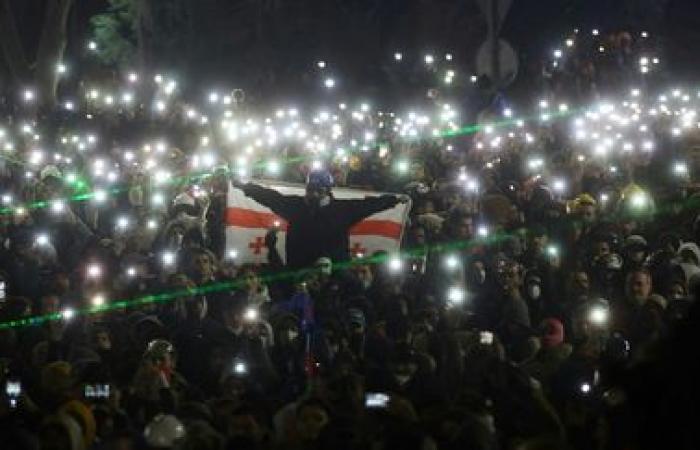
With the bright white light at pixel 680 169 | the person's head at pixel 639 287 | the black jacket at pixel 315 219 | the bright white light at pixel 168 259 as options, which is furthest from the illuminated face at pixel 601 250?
the bright white light at pixel 168 259

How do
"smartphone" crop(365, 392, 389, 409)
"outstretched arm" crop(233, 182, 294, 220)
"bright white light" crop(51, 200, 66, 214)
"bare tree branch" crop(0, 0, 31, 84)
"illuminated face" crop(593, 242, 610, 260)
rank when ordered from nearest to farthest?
"smartphone" crop(365, 392, 389, 409)
"illuminated face" crop(593, 242, 610, 260)
"outstretched arm" crop(233, 182, 294, 220)
"bright white light" crop(51, 200, 66, 214)
"bare tree branch" crop(0, 0, 31, 84)

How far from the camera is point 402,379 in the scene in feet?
25.0

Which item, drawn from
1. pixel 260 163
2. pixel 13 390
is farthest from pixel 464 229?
pixel 260 163

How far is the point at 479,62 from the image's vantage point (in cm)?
1479

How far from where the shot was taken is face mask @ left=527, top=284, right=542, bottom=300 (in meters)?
10.0

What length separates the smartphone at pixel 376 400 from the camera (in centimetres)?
662

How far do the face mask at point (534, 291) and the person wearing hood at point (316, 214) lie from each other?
6.98 feet

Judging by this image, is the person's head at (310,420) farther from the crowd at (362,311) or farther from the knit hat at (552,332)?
the knit hat at (552,332)

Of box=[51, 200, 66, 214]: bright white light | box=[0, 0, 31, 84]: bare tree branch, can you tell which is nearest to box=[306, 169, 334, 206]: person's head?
box=[51, 200, 66, 214]: bright white light

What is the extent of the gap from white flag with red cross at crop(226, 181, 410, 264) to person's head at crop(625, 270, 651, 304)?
3069 millimetres

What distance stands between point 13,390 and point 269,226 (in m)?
4.61

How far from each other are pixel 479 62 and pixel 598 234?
4.36 meters

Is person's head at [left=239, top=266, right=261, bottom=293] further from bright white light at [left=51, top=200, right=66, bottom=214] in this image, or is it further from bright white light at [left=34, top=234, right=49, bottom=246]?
bright white light at [left=51, top=200, right=66, bottom=214]

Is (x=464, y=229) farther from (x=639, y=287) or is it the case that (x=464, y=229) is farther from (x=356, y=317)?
(x=639, y=287)
